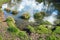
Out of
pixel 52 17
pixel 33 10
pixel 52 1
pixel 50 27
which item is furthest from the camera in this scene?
pixel 52 1

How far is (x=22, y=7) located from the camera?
138 feet

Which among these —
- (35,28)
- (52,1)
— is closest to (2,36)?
(35,28)

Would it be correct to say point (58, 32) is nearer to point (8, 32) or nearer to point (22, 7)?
point (8, 32)

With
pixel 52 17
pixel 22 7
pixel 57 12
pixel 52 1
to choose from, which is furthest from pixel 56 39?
pixel 52 1

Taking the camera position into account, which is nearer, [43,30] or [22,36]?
[22,36]

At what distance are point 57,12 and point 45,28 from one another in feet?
42.7

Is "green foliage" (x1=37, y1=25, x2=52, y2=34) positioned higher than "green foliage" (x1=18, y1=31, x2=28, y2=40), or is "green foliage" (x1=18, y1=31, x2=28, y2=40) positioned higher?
"green foliage" (x1=18, y1=31, x2=28, y2=40)

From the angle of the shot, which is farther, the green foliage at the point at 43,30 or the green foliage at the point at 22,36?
the green foliage at the point at 43,30

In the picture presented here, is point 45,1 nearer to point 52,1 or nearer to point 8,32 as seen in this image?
point 52,1

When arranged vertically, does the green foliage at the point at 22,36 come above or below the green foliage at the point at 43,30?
above

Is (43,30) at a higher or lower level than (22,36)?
lower

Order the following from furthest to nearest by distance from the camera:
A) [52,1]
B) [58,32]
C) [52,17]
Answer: [52,1] → [52,17] → [58,32]

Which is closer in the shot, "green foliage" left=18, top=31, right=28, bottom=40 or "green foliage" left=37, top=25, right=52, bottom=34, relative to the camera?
"green foliage" left=18, top=31, right=28, bottom=40

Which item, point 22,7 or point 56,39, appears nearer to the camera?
point 56,39
